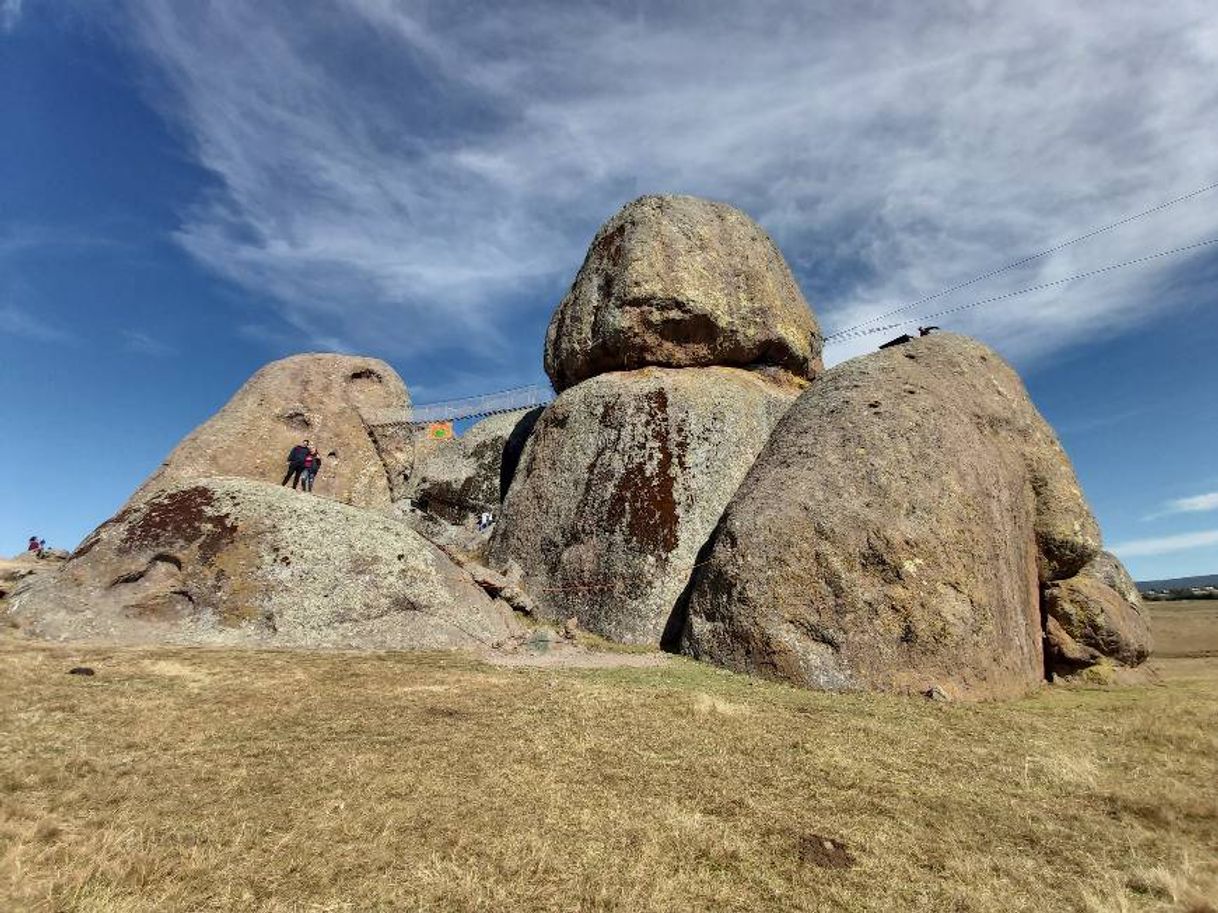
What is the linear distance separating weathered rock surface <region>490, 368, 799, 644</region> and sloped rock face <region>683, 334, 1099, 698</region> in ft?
7.10

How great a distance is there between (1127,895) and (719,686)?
7.59m

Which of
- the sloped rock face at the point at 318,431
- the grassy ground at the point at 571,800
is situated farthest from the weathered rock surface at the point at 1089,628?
the sloped rock face at the point at 318,431

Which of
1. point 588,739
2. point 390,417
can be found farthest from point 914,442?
point 390,417

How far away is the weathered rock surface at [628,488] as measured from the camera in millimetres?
18781

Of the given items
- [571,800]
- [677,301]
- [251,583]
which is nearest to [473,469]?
[677,301]

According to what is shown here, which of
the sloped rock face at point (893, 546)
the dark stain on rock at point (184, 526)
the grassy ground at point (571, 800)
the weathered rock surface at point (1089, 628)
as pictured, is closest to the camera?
the grassy ground at point (571, 800)

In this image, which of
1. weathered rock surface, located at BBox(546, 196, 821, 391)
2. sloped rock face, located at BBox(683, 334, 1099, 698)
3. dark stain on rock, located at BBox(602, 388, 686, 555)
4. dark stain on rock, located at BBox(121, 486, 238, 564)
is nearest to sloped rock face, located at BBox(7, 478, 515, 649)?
dark stain on rock, located at BBox(121, 486, 238, 564)

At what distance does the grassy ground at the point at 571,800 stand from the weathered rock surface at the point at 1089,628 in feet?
20.0

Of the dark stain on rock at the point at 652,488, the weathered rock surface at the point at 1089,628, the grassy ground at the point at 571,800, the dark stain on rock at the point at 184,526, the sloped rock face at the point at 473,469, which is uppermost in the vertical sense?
the sloped rock face at the point at 473,469

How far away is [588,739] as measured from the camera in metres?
8.74

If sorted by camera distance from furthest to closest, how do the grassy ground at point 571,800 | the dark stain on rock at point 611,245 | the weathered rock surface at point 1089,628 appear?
the dark stain on rock at point 611,245 < the weathered rock surface at point 1089,628 < the grassy ground at point 571,800

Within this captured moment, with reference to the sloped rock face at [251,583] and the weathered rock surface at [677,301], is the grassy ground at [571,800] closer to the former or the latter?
the sloped rock face at [251,583]

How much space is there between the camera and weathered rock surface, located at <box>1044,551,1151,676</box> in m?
17.1

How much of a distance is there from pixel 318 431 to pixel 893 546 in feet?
88.9
